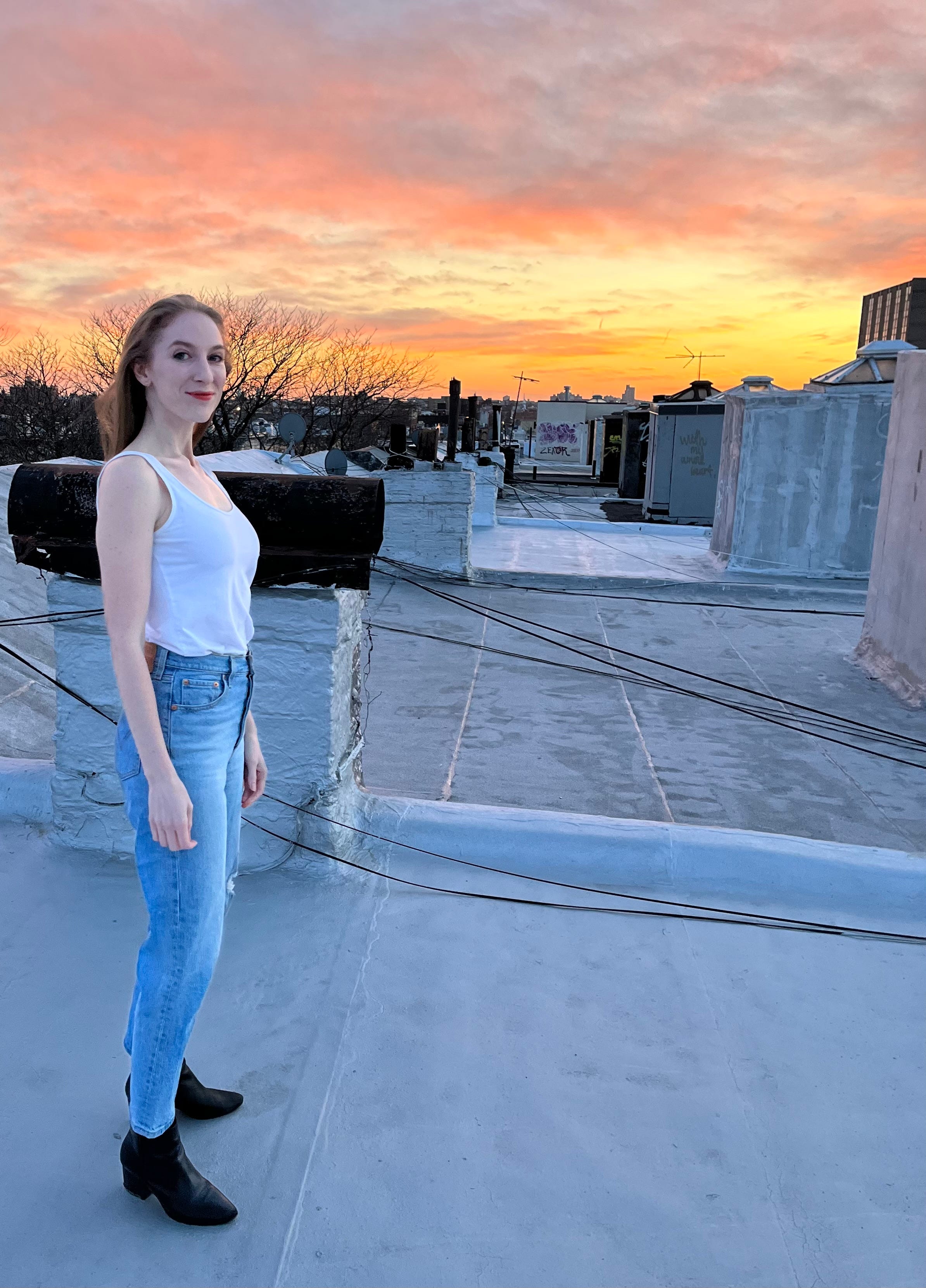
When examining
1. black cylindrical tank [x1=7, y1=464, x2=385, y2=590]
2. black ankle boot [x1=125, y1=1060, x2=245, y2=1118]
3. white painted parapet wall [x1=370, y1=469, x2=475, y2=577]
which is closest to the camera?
black ankle boot [x1=125, y1=1060, x2=245, y2=1118]

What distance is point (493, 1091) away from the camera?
7.29 feet

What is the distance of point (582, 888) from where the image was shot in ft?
10.6

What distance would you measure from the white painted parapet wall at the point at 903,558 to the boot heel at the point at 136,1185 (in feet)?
24.8

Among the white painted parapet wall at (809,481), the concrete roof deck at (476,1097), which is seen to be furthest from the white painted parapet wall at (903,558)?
the concrete roof deck at (476,1097)

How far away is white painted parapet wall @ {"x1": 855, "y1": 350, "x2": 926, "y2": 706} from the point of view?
8.18 m

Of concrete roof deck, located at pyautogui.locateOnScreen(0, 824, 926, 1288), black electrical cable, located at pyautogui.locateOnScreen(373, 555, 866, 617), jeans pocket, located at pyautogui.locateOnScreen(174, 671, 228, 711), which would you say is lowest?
black electrical cable, located at pyautogui.locateOnScreen(373, 555, 866, 617)

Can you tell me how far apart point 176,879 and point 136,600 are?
538mm

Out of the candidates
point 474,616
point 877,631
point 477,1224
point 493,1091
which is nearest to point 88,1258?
point 477,1224

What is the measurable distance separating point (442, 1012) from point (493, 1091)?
0.32 meters

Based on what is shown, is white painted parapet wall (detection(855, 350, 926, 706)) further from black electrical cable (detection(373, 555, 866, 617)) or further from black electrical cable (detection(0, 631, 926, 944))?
black electrical cable (detection(0, 631, 926, 944))

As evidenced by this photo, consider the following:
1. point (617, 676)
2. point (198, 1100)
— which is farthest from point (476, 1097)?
point (617, 676)

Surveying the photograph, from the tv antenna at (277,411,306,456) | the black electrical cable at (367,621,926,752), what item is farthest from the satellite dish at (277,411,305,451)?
the black electrical cable at (367,621,926,752)

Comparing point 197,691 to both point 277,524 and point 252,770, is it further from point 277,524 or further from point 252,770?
point 277,524

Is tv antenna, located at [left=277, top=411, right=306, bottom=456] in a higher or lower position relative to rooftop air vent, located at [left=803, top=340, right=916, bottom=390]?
lower
